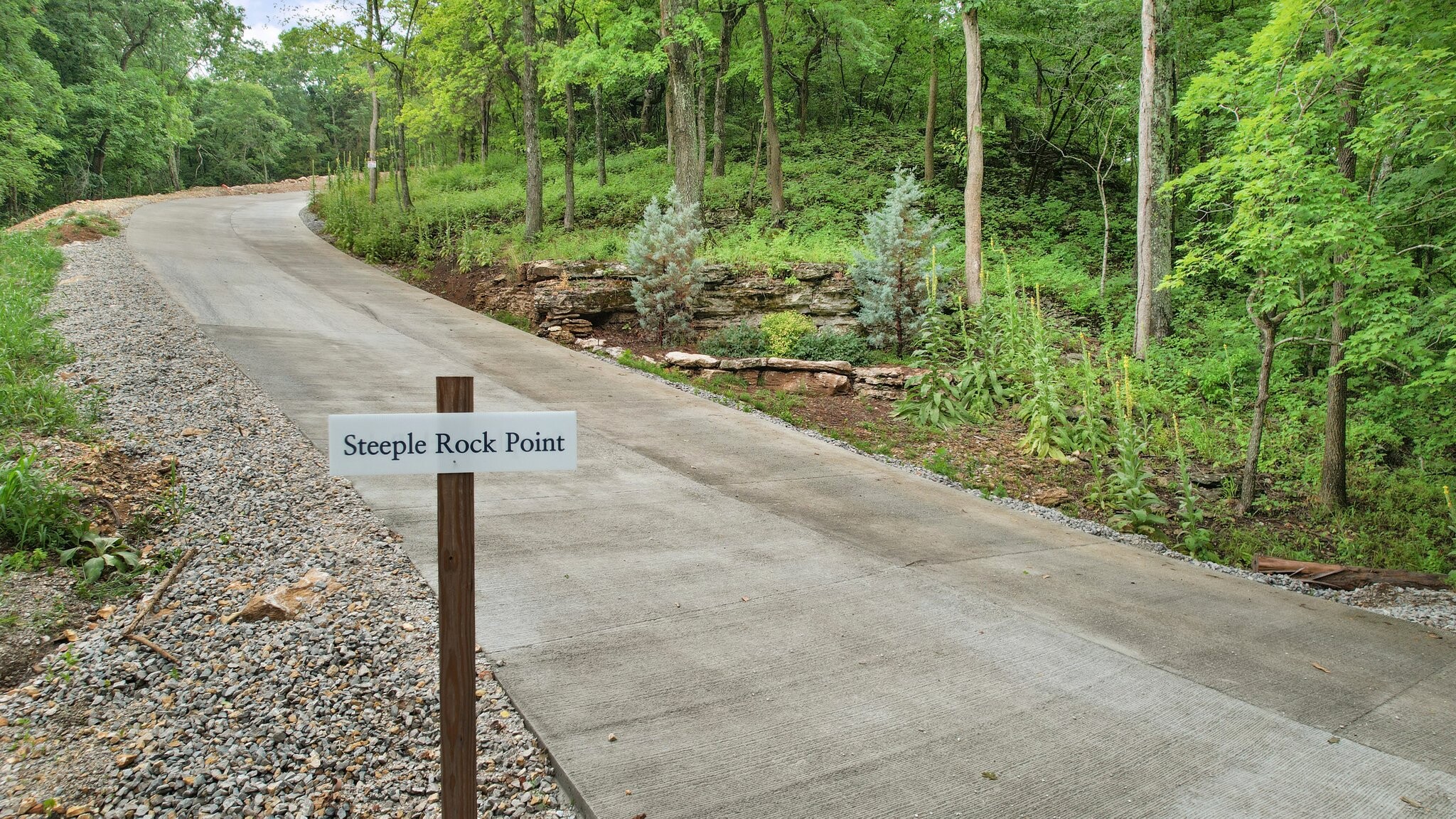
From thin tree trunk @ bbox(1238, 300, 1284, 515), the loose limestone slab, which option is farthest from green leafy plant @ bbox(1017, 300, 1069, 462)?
the loose limestone slab

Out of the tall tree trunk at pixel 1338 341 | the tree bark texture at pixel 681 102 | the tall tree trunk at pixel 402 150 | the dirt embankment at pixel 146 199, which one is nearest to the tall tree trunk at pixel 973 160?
the tree bark texture at pixel 681 102

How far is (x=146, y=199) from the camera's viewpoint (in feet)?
90.1

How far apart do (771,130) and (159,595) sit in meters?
16.7

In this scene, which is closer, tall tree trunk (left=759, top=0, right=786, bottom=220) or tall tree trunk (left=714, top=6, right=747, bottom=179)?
tall tree trunk (left=759, top=0, right=786, bottom=220)

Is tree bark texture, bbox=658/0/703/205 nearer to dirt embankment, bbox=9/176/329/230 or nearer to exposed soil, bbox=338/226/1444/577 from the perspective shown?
exposed soil, bbox=338/226/1444/577

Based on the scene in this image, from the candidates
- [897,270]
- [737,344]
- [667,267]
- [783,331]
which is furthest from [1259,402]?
[667,267]

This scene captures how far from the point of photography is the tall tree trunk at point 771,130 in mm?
17991

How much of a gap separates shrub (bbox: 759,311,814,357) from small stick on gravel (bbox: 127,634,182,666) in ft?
30.8

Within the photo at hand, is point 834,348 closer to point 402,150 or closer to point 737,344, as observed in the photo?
point 737,344

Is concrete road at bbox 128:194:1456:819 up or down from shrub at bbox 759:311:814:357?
down

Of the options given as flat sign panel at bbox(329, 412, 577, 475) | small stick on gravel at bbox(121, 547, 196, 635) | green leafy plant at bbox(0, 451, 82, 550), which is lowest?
small stick on gravel at bbox(121, 547, 196, 635)

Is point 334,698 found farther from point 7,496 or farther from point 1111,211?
point 1111,211

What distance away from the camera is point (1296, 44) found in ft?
22.7

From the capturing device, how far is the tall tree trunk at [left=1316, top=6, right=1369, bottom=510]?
712cm
